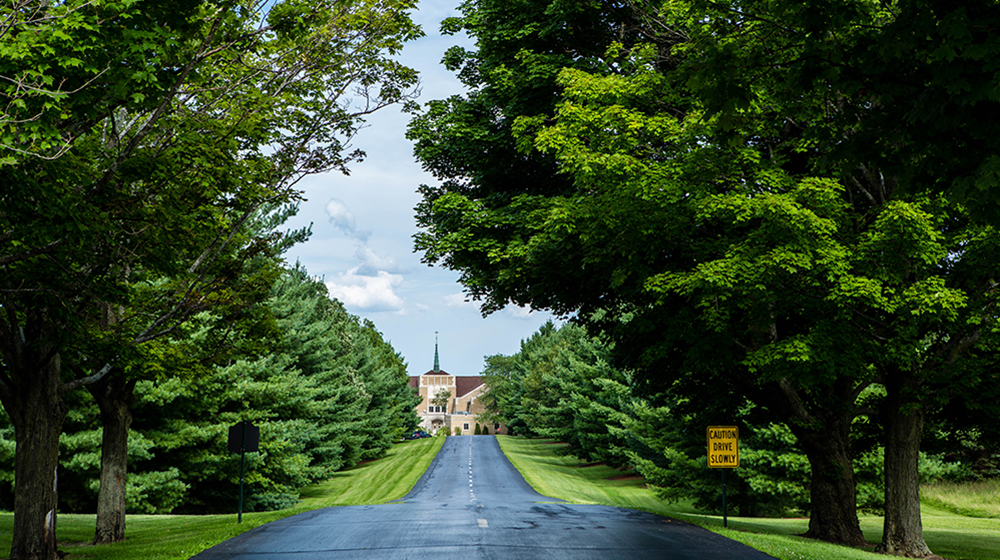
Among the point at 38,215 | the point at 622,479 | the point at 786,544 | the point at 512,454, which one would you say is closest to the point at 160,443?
the point at 38,215

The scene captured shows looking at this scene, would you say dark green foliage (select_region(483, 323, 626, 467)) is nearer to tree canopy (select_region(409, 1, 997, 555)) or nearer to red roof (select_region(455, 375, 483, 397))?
tree canopy (select_region(409, 1, 997, 555))

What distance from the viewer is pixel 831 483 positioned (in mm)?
17109

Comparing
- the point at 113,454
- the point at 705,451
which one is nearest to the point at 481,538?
the point at 113,454

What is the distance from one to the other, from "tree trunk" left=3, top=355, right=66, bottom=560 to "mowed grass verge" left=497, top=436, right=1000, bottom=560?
11.3 meters

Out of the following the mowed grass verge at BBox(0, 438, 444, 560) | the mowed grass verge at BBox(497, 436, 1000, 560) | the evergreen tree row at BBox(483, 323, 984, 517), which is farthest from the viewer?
the evergreen tree row at BBox(483, 323, 984, 517)

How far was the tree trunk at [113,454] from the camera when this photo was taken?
15.8 meters

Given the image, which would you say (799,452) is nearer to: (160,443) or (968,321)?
(968,321)

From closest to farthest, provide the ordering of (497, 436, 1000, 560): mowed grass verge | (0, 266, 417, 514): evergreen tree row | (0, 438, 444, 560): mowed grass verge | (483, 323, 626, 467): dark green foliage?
(0, 438, 444, 560): mowed grass verge
(497, 436, 1000, 560): mowed grass verge
(0, 266, 417, 514): evergreen tree row
(483, 323, 626, 467): dark green foliage

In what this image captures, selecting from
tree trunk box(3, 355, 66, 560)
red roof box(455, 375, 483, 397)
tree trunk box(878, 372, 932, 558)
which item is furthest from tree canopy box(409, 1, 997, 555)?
red roof box(455, 375, 483, 397)

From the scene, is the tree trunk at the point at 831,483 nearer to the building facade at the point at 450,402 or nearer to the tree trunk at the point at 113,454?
the tree trunk at the point at 113,454

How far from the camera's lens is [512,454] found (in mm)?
63781

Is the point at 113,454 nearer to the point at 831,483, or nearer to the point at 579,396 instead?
the point at 831,483

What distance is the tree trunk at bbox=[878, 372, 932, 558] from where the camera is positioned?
15.3 meters

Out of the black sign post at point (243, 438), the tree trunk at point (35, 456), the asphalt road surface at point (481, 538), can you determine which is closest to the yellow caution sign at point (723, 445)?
the asphalt road surface at point (481, 538)
